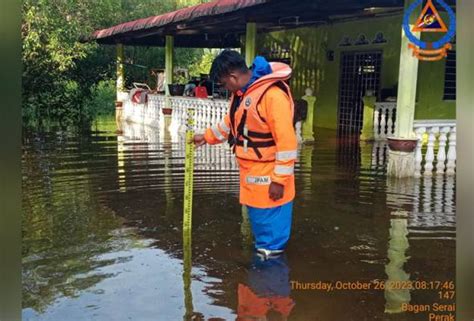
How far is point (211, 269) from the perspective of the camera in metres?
4.09

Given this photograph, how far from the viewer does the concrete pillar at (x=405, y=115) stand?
7.62 m

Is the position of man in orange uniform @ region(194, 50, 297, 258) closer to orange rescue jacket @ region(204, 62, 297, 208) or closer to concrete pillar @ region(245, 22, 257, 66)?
orange rescue jacket @ region(204, 62, 297, 208)

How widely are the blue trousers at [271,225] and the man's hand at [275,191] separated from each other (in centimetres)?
24

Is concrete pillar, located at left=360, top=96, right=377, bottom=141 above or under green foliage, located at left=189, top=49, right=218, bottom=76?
under

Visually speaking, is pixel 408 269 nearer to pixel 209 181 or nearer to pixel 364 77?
pixel 209 181

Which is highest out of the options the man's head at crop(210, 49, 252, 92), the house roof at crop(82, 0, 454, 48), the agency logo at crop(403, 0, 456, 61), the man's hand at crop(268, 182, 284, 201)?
the house roof at crop(82, 0, 454, 48)

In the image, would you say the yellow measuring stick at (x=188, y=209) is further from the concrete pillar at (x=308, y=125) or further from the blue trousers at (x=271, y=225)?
the concrete pillar at (x=308, y=125)

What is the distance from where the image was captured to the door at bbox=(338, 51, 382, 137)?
13695 mm

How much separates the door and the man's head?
10.0 meters

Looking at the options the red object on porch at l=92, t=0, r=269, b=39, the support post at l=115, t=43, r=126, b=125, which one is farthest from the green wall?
the support post at l=115, t=43, r=126, b=125

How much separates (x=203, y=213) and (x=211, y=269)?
1797 mm

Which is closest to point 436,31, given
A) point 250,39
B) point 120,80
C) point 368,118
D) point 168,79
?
point 368,118
